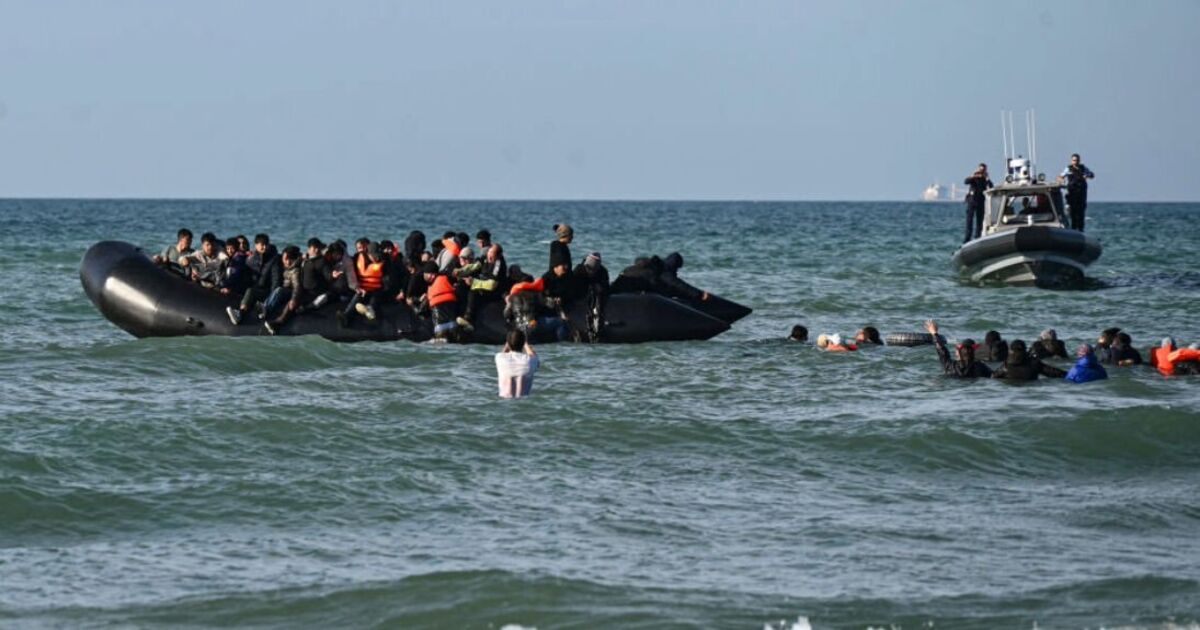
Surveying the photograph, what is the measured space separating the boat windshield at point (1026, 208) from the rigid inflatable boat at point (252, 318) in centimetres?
1149

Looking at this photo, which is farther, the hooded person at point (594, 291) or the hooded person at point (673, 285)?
the hooded person at point (673, 285)

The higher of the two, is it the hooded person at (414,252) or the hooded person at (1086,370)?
the hooded person at (414,252)

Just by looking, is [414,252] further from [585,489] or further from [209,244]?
[585,489]

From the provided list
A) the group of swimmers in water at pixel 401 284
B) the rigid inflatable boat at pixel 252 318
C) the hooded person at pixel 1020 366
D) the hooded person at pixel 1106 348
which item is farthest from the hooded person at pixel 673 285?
the hooded person at pixel 1020 366

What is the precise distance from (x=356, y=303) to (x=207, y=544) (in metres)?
9.24

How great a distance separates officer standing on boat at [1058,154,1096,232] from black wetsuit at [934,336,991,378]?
13356mm

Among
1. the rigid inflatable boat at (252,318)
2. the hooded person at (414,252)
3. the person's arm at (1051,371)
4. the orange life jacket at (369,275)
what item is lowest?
the person's arm at (1051,371)

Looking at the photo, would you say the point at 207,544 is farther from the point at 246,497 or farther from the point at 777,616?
the point at 777,616

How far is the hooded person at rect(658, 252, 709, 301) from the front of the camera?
21.4 m

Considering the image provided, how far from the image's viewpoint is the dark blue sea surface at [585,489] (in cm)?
897

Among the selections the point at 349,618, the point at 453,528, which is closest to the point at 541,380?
the point at 453,528

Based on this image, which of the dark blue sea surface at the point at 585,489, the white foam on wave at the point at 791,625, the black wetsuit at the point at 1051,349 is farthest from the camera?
the black wetsuit at the point at 1051,349

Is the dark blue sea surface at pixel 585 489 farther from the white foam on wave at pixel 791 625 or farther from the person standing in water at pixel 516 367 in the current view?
the person standing in water at pixel 516 367

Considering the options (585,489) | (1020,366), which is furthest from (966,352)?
(585,489)
